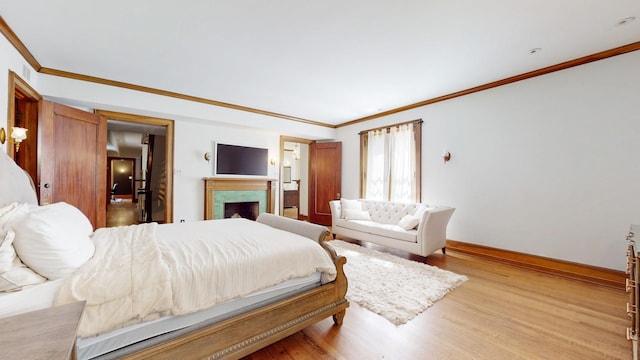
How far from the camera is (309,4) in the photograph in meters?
2.03

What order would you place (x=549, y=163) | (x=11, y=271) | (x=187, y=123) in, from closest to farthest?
(x=11, y=271)
(x=549, y=163)
(x=187, y=123)

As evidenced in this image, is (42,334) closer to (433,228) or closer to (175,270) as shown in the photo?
(175,270)

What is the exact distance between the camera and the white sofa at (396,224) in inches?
135

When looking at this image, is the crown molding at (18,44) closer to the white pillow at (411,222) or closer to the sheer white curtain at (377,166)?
the white pillow at (411,222)

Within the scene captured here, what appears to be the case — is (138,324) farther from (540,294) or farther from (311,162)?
(311,162)

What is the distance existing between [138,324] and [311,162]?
18.1 feet

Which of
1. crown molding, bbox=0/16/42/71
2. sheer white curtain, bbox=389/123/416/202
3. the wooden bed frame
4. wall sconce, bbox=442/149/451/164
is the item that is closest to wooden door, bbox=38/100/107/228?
crown molding, bbox=0/16/42/71

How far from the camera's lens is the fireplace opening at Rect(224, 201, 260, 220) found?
5.14m

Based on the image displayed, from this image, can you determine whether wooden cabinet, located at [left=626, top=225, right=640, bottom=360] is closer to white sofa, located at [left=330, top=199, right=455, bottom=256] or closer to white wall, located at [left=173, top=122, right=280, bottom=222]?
white sofa, located at [left=330, top=199, right=455, bottom=256]

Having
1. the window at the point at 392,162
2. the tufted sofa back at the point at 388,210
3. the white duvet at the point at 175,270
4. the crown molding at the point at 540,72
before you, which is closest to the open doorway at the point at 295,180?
the window at the point at 392,162

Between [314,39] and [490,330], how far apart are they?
Answer: 306cm

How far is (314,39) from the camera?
2529 mm

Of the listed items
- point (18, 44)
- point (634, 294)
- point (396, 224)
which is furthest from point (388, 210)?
point (18, 44)

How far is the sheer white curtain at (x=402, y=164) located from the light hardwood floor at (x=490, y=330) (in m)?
2.39
